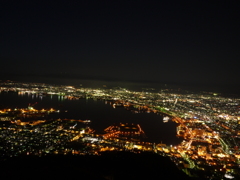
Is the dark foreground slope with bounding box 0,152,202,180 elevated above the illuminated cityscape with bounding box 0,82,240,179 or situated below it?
above

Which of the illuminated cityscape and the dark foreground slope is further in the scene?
the illuminated cityscape

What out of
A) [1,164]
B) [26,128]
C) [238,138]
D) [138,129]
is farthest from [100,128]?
[238,138]

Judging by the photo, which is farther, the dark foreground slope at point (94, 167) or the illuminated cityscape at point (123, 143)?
the illuminated cityscape at point (123, 143)

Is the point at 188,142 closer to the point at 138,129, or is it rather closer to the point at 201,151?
the point at 201,151

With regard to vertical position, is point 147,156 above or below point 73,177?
below

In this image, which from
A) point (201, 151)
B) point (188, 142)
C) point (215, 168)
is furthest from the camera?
point (188, 142)

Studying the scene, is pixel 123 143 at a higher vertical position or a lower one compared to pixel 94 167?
lower

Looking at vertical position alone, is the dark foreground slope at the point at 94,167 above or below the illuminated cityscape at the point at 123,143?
above

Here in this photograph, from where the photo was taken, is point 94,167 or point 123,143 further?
point 123,143
